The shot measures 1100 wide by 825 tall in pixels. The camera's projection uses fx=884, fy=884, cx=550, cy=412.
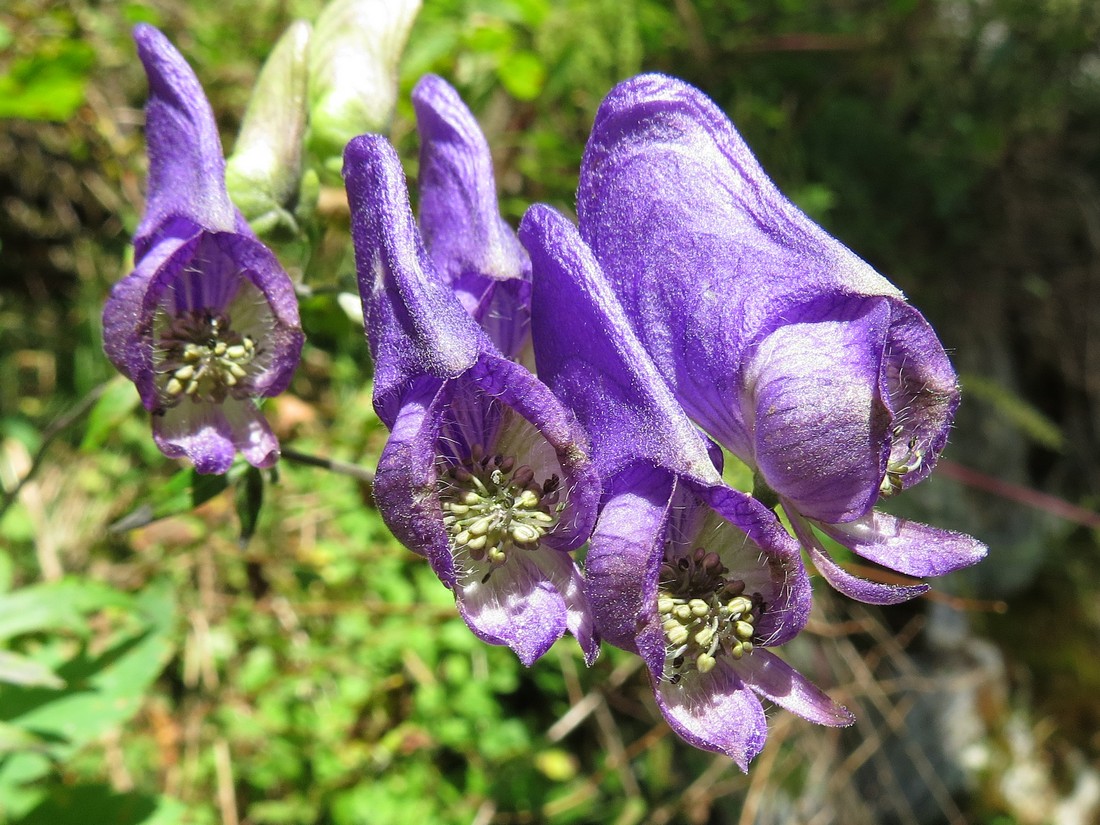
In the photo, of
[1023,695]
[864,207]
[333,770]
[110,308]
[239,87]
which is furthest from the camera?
[1023,695]

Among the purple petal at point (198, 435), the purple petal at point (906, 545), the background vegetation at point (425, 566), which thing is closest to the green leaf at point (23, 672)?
the background vegetation at point (425, 566)

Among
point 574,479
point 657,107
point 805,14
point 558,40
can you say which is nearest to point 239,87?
point 558,40

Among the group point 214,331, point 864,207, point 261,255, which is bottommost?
point 864,207

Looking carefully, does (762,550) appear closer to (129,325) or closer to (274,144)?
(129,325)

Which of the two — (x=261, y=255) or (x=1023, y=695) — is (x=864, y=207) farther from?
(x=261, y=255)

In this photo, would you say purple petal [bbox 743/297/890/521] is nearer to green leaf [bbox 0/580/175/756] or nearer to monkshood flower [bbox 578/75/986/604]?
monkshood flower [bbox 578/75/986/604]

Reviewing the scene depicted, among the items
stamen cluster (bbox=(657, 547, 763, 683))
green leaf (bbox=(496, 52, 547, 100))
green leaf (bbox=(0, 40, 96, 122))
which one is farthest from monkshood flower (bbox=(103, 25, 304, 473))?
green leaf (bbox=(496, 52, 547, 100))

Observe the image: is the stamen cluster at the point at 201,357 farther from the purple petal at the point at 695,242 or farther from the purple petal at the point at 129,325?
the purple petal at the point at 695,242
